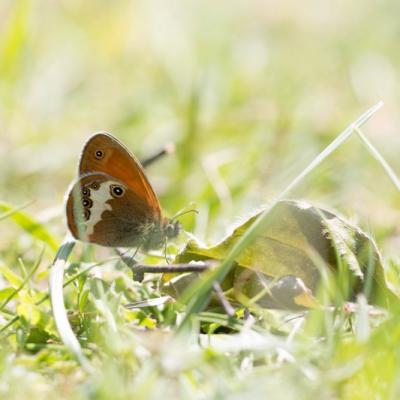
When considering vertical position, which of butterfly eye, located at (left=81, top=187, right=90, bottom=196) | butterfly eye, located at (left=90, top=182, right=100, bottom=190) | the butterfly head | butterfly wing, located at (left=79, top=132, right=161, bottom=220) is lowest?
the butterfly head

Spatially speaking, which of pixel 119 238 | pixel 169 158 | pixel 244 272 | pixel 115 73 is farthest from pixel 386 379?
pixel 115 73

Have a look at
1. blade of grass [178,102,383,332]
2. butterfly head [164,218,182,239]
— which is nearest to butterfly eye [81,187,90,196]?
butterfly head [164,218,182,239]

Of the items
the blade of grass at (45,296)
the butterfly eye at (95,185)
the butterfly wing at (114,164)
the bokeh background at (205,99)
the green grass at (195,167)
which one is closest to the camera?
the green grass at (195,167)

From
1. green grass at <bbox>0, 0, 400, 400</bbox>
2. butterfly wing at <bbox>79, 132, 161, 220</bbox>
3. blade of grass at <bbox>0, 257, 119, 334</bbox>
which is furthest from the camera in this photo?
butterfly wing at <bbox>79, 132, 161, 220</bbox>

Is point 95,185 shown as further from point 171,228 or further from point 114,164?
point 171,228

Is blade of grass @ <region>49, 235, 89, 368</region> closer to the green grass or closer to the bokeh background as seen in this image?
the green grass

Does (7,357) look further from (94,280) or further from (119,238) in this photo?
(119,238)

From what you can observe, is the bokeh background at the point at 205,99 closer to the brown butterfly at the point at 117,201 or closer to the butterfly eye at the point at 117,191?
the brown butterfly at the point at 117,201

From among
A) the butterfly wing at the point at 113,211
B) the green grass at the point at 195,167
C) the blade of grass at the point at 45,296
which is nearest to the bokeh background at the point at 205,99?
the green grass at the point at 195,167

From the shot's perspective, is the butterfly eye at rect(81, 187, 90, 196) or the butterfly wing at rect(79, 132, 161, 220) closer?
the butterfly wing at rect(79, 132, 161, 220)
